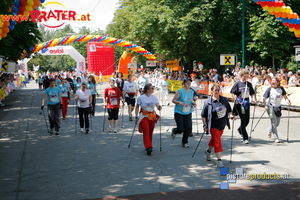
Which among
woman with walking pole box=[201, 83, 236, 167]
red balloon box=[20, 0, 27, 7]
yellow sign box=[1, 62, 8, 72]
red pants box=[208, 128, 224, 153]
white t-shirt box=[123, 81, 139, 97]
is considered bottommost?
red pants box=[208, 128, 224, 153]

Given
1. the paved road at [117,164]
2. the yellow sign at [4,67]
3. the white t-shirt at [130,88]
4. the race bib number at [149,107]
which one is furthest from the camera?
the yellow sign at [4,67]

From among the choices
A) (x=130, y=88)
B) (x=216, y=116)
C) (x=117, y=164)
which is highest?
(x=130, y=88)

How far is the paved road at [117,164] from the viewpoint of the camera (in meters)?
5.65

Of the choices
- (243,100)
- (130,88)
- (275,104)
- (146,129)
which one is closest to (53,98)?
(130,88)

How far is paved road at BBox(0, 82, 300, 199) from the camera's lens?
5.65 m

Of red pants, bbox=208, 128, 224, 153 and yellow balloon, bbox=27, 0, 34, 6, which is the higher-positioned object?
yellow balloon, bbox=27, 0, 34, 6

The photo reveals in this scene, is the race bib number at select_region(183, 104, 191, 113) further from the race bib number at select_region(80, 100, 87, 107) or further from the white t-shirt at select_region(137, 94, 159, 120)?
the race bib number at select_region(80, 100, 87, 107)

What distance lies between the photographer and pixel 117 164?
279 inches

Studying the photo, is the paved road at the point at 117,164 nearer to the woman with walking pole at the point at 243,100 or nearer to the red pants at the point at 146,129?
the red pants at the point at 146,129

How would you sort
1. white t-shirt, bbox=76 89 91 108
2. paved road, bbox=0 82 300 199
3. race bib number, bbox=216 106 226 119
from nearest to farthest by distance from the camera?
paved road, bbox=0 82 300 199 → race bib number, bbox=216 106 226 119 → white t-shirt, bbox=76 89 91 108

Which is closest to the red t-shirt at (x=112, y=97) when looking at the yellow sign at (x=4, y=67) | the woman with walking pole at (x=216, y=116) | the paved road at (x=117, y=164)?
the paved road at (x=117, y=164)

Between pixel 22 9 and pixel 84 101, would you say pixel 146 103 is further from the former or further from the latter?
pixel 22 9

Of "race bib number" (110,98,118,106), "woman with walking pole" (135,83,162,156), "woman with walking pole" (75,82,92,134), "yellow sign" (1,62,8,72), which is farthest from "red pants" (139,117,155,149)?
"yellow sign" (1,62,8,72)

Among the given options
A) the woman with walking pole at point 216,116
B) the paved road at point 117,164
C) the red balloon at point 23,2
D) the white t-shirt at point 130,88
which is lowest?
the paved road at point 117,164
